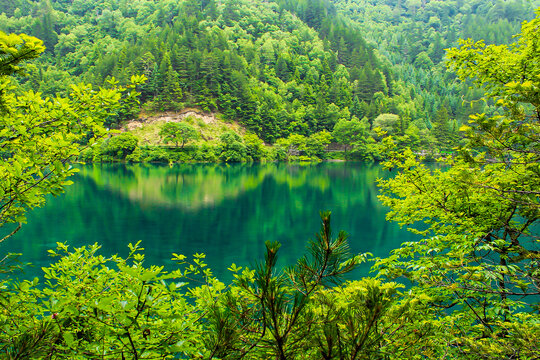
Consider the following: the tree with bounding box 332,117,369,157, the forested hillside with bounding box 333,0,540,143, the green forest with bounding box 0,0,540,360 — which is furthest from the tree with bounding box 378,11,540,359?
the forested hillside with bounding box 333,0,540,143

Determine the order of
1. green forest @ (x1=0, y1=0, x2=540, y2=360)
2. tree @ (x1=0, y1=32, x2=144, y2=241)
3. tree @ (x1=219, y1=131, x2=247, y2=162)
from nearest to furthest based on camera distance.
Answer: green forest @ (x1=0, y1=0, x2=540, y2=360)
tree @ (x1=0, y1=32, x2=144, y2=241)
tree @ (x1=219, y1=131, x2=247, y2=162)

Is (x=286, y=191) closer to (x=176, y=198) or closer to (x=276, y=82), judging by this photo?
(x=176, y=198)

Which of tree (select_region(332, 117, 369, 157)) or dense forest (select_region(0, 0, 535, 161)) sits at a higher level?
dense forest (select_region(0, 0, 535, 161))

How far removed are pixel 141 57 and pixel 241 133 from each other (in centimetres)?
3661

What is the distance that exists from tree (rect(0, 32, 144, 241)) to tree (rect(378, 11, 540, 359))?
4.02m

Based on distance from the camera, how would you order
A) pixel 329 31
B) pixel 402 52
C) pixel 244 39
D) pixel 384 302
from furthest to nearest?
pixel 402 52 < pixel 329 31 < pixel 244 39 < pixel 384 302

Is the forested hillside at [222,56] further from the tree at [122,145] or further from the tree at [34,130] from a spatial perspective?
the tree at [34,130]

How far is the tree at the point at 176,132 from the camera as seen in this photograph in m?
70.3

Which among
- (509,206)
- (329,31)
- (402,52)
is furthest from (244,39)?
(509,206)

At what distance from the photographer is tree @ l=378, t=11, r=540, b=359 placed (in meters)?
3.86

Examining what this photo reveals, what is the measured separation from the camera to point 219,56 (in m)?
95.0

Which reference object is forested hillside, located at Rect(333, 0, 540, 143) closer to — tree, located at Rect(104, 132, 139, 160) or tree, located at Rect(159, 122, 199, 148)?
tree, located at Rect(159, 122, 199, 148)

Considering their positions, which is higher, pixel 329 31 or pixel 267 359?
pixel 329 31

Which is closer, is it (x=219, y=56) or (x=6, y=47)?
(x=6, y=47)
